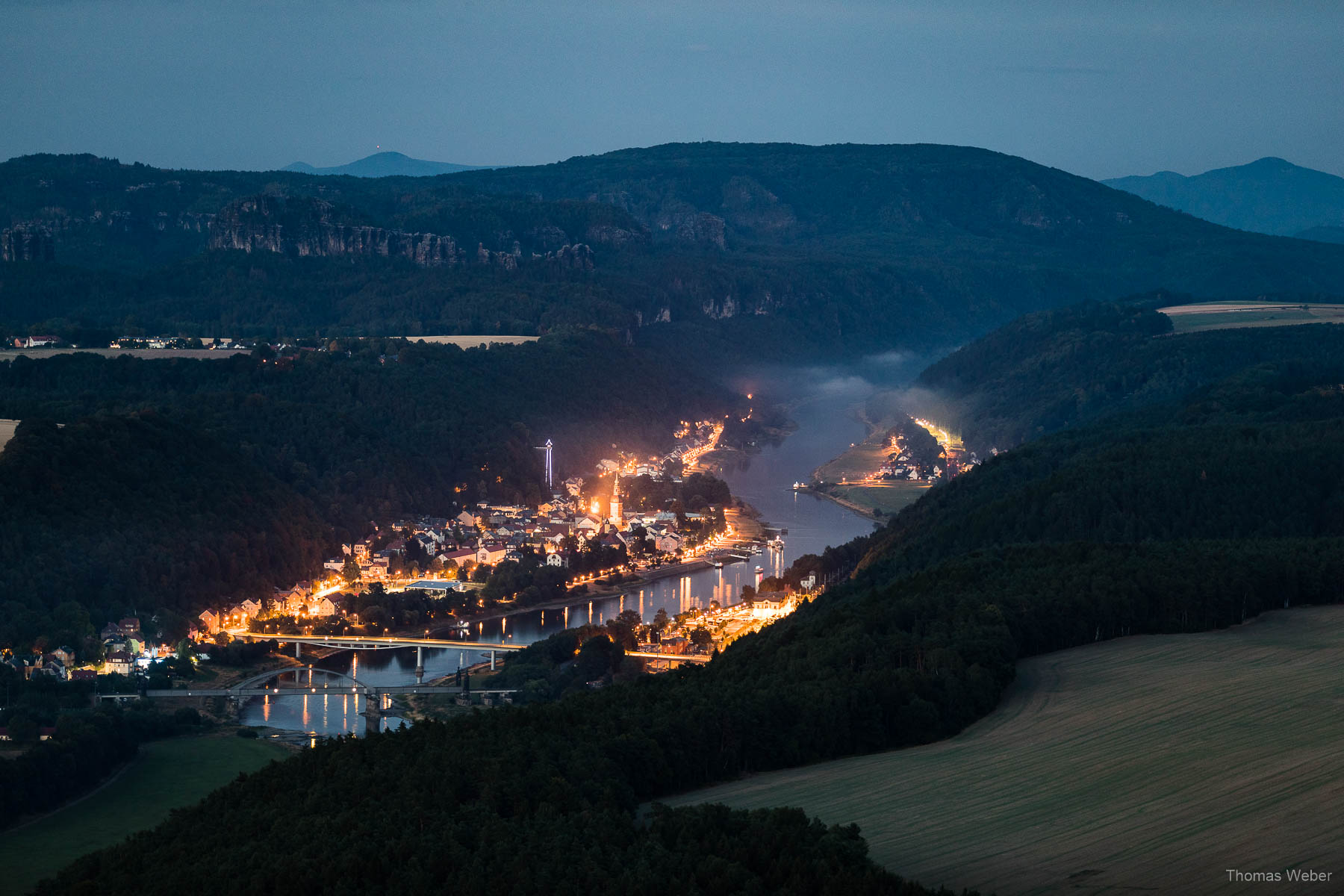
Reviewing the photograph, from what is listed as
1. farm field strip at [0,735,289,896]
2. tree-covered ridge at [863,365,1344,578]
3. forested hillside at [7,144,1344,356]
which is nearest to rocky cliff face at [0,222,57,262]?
forested hillside at [7,144,1344,356]

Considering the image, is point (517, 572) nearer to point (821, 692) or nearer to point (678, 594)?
point (678, 594)

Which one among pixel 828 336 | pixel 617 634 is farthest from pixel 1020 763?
pixel 828 336

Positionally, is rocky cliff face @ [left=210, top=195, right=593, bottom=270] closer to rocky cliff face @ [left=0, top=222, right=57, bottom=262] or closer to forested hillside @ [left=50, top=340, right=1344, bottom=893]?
rocky cliff face @ [left=0, top=222, right=57, bottom=262]

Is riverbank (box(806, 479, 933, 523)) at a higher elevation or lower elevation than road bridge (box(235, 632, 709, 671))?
higher

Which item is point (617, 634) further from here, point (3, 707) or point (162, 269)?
point (162, 269)

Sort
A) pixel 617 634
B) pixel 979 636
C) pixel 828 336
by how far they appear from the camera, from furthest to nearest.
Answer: pixel 828 336
pixel 617 634
pixel 979 636

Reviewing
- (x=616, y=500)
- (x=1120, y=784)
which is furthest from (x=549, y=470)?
(x=1120, y=784)
